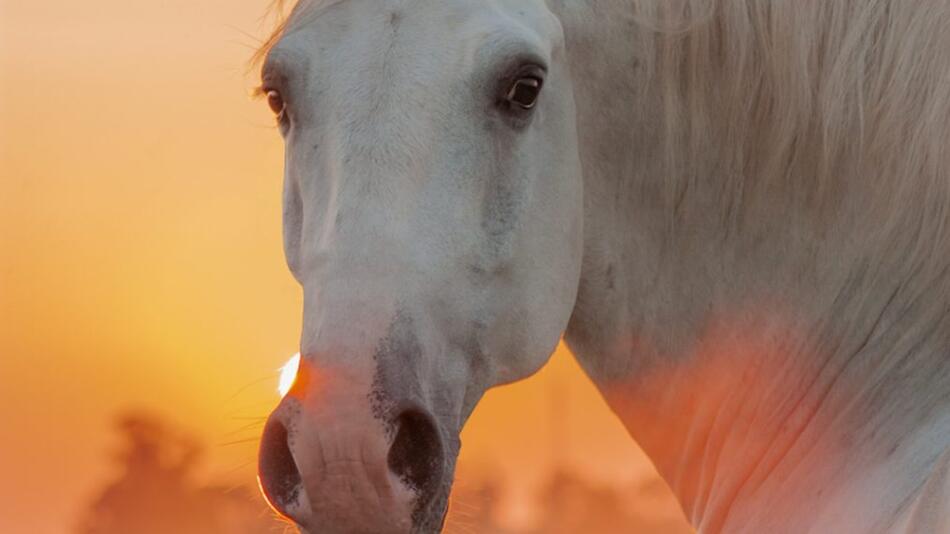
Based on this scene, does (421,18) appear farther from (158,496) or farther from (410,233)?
(158,496)

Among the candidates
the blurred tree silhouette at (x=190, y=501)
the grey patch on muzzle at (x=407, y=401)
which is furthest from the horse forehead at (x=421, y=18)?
the blurred tree silhouette at (x=190, y=501)

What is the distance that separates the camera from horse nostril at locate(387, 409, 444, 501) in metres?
2.32

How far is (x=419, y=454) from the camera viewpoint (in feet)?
7.68

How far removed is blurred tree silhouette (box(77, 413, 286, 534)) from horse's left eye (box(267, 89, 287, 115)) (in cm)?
535

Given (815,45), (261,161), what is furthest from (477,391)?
(261,161)

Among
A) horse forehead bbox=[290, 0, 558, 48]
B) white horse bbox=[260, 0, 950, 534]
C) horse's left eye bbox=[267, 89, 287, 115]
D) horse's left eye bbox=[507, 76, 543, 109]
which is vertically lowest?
white horse bbox=[260, 0, 950, 534]

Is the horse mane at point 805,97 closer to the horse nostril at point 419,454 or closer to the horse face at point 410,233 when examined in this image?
the horse face at point 410,233

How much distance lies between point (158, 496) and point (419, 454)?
658cm

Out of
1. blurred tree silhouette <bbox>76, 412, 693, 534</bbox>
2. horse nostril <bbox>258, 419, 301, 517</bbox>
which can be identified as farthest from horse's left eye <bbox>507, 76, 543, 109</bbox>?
blurred tree silhouette <bbox>76, 412, 693, 534</bbox>

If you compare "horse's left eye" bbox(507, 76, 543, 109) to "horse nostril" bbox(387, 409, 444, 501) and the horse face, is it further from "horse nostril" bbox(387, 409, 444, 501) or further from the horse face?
"horse nostril" bbox(387, 409, 444, 501)

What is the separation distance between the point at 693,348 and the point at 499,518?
A: 4.55 m

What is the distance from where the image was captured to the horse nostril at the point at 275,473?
2314 millimetres

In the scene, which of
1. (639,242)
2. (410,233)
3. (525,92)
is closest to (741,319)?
(639,242)

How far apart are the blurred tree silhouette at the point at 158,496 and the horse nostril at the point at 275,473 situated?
18.5ft
